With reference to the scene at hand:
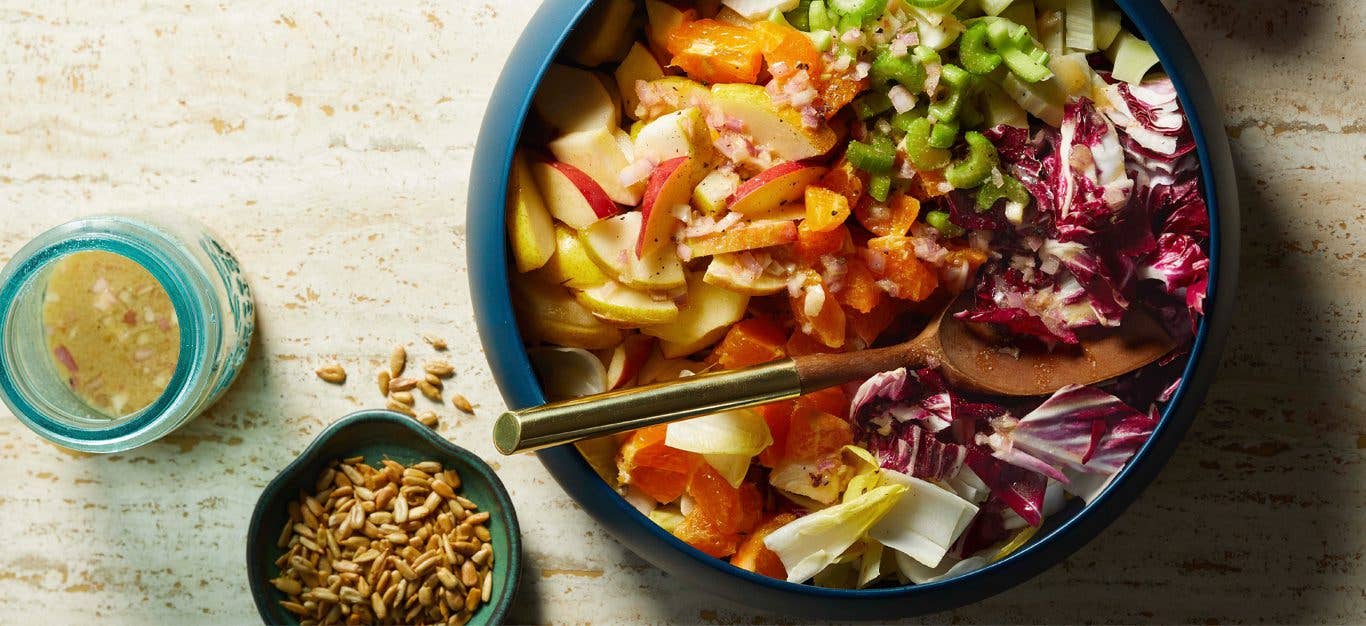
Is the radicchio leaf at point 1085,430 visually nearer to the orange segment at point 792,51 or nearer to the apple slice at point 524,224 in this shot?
the orange segment at point 792,51

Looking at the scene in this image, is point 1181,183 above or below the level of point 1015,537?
above

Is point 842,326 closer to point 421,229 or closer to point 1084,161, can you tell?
point 1084,161

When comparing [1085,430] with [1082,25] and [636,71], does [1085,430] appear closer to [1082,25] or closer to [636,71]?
[1082,25]

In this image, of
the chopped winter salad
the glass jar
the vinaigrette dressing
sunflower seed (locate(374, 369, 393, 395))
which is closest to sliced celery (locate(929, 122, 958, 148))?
the chopped winter salad

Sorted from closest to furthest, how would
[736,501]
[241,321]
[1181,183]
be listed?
[1181,183], [736,501], [241,321]

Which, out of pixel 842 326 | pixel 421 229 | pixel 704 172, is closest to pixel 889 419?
pixel 842 326

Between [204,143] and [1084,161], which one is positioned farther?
[204,143]
